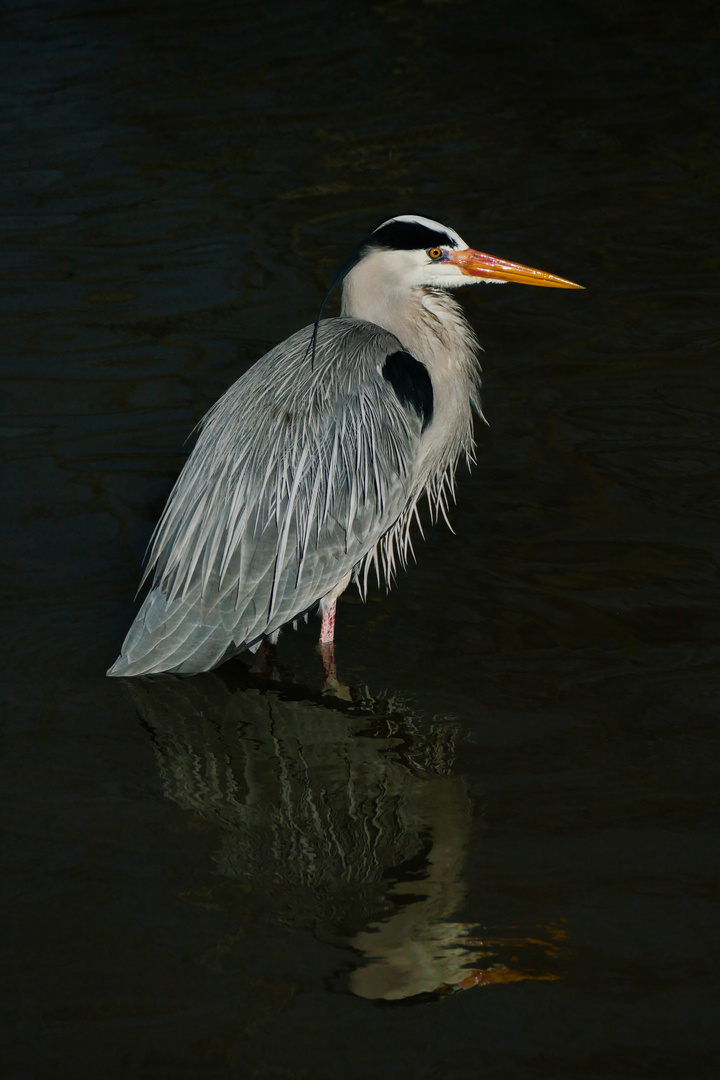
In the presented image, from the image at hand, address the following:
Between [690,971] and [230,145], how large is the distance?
719 cm

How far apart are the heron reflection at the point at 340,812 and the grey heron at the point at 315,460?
253mm

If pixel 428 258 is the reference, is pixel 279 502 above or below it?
below

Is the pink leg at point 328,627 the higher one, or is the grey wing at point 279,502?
the grey wing at point 279,502

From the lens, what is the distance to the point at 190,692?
442 cm

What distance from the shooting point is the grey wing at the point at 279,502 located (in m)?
4.33

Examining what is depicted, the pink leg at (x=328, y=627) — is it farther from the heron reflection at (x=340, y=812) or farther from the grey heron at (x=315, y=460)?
the heron reflection at (x=340, y=812)

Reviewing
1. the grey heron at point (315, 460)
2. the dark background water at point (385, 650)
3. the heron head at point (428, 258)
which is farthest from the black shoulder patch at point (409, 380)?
the dark background water at point (385, 650)

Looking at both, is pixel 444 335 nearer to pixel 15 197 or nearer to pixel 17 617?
pixel 17 617

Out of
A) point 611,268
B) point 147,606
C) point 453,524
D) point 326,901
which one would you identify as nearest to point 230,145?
point 611,268

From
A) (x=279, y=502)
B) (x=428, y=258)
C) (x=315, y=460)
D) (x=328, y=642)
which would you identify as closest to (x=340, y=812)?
(x=328, y=642)

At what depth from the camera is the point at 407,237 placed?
4.57 metres

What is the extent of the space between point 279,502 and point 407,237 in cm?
110

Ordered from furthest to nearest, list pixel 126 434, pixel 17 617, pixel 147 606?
pixel 126 434, pixel 17 617, pixel 147 606

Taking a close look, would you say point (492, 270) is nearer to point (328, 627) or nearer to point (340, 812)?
point (328, 627)
